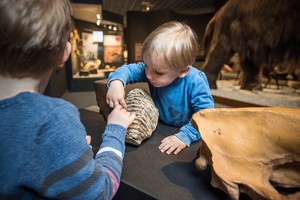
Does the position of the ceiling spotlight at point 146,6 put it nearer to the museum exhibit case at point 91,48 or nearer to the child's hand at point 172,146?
the museum exhibit case at point 91,48

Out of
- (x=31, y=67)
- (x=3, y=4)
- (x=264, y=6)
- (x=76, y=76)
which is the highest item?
(x=264, y=6)

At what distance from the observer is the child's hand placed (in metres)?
0.88

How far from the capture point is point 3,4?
0.38 meters

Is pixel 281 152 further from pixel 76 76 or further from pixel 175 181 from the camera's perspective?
pixel 76 76

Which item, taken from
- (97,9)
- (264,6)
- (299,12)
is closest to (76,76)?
(97,9)

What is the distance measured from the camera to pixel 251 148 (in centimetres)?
65

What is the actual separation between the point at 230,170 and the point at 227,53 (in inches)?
108

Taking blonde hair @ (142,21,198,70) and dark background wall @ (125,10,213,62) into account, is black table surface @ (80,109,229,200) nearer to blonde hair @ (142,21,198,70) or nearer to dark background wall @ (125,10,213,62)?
blonde hair @ (142,21,198,70)

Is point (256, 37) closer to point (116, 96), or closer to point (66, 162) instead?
point (116, 96)

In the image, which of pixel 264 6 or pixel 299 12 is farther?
pixel 264 6

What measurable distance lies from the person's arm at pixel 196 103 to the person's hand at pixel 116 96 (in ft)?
0.88

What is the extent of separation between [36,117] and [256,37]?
2.77 meters

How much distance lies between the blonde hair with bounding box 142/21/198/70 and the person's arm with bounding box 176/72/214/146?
5.9 inches

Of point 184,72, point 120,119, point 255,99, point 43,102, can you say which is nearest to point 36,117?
point 43,102
